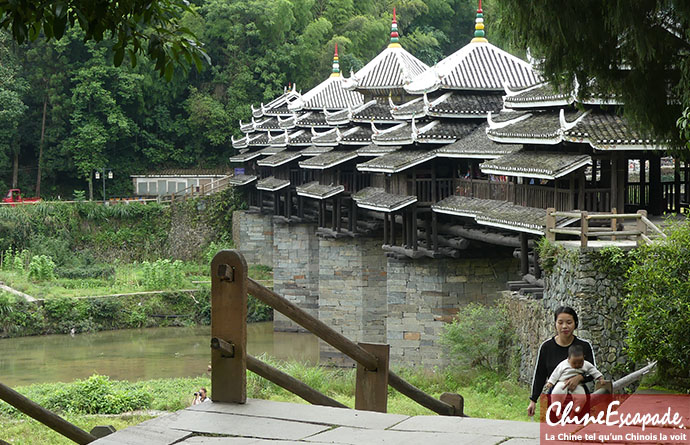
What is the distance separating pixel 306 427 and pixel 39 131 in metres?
46.2

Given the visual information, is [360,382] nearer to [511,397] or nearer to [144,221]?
[511,397]

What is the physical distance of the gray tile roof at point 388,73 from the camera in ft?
97.3

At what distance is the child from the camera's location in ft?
20.7

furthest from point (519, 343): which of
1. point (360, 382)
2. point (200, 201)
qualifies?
point (200, 201)

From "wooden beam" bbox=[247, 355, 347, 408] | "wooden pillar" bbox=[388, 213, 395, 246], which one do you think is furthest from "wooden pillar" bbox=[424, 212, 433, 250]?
"wooden beam" bbox=[247, 355, 347, 408]

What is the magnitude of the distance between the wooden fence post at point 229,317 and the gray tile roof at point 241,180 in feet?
118

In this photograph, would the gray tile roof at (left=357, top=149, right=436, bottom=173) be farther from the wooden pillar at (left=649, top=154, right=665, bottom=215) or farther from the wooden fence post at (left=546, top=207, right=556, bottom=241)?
the wooden fence post at (left=546, top=207, right=556, bottom=241)

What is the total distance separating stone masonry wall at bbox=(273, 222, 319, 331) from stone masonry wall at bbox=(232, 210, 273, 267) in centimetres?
491

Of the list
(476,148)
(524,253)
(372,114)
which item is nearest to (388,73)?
(372,114)

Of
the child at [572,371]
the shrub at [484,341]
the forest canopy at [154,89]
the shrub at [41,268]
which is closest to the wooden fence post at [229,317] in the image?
the child at [572,371]

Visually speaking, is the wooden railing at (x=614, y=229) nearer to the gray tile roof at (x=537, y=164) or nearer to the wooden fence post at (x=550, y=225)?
the wooden fence post at (x=550, y=225)

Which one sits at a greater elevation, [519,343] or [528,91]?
[528,91]

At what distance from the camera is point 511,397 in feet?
54.3

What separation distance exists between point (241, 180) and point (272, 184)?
503 cm
